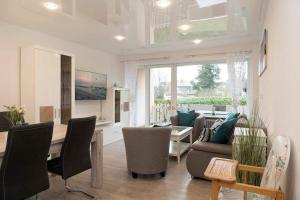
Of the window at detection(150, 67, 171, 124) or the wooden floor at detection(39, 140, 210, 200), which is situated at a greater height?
the window at detection(150, 67, 171, 124)

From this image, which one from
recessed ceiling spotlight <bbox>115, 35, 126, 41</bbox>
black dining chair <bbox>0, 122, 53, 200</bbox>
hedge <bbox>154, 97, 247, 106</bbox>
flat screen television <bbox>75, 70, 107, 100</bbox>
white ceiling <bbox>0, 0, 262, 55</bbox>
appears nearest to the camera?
black dining chair <bbox>0, 122, 53, 200</bbox>

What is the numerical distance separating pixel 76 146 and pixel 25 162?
58cm

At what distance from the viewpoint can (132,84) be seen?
6.02 meters

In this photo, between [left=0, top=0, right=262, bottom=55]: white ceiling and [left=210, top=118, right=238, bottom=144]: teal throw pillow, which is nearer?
[left=0, top=0, right=262, bottom=55]: white ceiling

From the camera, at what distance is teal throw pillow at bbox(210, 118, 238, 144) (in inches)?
115

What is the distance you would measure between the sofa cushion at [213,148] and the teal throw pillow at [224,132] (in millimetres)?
104

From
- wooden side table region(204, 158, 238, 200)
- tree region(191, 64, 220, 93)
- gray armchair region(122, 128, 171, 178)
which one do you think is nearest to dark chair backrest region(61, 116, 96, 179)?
gray armchair region(122, 128, 171, 178)

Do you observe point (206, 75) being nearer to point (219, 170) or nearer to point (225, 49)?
point (225, 49)

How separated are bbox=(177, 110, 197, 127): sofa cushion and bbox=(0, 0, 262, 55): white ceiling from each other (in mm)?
1652

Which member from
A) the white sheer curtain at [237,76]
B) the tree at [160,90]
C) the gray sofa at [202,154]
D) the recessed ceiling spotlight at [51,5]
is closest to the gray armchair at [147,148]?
the gray sofa at [202,154]

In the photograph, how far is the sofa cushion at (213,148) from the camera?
9.05 ft

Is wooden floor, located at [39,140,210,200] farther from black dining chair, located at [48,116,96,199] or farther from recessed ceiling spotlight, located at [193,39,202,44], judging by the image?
recessed ceiling spotlight, located at [193,39,202,44]

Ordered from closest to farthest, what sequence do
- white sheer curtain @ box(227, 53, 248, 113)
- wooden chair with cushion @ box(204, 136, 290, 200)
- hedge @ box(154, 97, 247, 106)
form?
wooden chair with cushion @ box(204, 136, 290, 200) < white sheer curtain @ box(227, 53, 248, 113) < hedge @ box(154, 97, 247, 106)

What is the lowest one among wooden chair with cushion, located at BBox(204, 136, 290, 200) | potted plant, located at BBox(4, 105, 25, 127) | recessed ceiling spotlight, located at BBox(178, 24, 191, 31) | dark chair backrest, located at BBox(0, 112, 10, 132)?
wooden chair with cushion, located at BBox(204, 136, 290, 200)
